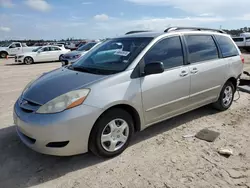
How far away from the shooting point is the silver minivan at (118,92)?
9.16 ft

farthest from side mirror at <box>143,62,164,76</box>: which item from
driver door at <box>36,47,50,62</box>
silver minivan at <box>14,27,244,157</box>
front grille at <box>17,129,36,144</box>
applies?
driver door at <box>36,47,50,62</box>

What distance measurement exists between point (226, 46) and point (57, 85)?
3.67 metres

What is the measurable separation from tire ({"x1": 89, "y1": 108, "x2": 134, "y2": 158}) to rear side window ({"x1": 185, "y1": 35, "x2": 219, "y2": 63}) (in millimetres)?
1695

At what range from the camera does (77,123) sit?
276cm

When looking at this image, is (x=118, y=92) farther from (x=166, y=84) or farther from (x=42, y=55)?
(x=42, y=55)

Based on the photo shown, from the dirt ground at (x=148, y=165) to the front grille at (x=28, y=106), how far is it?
75cm

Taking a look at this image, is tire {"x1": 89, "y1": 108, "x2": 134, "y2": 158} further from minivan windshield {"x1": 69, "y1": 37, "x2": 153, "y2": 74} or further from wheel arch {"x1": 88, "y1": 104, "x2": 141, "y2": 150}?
minivan windshield {"x1": 69, "y1": 37, "x2": 153, "y2": 74}

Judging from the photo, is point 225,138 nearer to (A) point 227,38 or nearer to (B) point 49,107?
(A) point 227,38

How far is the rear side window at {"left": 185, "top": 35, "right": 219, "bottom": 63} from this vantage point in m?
4.08

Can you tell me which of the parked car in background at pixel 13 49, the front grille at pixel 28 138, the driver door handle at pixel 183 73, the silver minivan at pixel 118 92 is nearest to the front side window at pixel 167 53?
the silver minivan at pixel 118 92

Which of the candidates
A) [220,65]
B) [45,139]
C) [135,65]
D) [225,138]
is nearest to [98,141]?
[45,139]

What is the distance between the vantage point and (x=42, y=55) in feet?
60.1

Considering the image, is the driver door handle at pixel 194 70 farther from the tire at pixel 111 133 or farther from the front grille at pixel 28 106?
the front grille at pixel 28 106

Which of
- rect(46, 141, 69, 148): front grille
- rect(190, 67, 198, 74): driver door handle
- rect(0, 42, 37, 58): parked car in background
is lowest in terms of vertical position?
rect(46, 141, 69, 148): front grille
